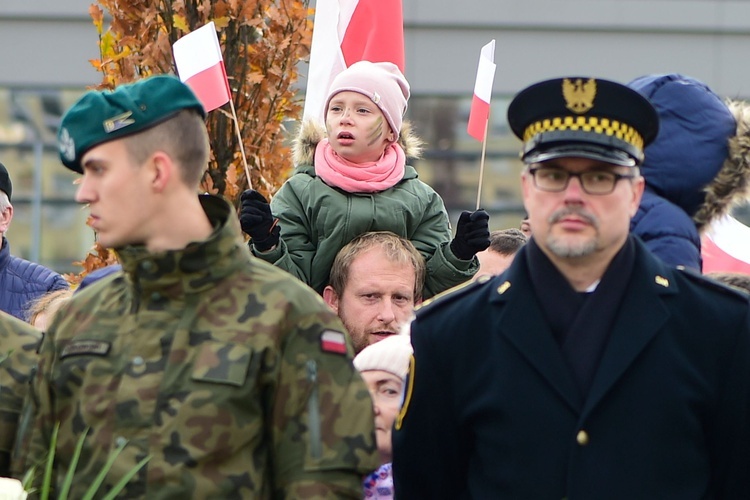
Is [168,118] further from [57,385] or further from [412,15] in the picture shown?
[412,15]

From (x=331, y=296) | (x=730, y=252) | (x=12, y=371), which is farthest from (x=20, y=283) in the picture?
(x=730, y=252)

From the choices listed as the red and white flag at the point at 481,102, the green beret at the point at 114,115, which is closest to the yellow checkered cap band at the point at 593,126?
the green beret at the point at 114,115

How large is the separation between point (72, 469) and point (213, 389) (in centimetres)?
38

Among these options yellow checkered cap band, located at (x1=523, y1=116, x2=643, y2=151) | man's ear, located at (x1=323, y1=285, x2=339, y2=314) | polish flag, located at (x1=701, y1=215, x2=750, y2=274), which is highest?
yellow checkered cap band, located at (x1=523, y1=116, x2=643, y2=151)

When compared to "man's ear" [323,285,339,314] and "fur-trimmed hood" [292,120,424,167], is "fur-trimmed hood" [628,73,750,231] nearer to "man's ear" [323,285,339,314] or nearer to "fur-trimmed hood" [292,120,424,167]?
"man's ear" [323,285,339,314]

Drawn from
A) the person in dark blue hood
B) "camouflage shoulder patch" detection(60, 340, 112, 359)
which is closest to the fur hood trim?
the person in dark blue hood

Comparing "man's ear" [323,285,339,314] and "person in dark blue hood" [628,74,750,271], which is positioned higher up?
"person in dark blue hood" [628,74,750,271]

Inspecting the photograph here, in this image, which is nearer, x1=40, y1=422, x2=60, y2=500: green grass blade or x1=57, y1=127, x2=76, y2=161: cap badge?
x1=40, y1=422, x2=60, y2=500: green grass blade

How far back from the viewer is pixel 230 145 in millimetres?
7367

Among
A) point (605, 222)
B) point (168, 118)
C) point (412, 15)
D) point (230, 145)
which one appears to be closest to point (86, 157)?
point (168, 118)

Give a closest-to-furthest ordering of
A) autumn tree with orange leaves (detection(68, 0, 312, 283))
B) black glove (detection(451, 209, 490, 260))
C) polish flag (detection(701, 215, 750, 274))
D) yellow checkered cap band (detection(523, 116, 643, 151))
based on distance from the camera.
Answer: yellow checkered cap band (detection(523, 116, 643, 151))
black glove (detection(451, 209, 490, 260))
polish flag (detection(701, 215, 750, 274))
autumn tree with orange leaves (detection(68, 0, 312, 283))

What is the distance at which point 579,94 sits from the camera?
150 inches

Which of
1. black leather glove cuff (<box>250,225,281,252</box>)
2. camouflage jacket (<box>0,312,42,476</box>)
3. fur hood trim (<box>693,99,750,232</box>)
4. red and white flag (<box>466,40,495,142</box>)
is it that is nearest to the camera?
camouflage jacket (<box>0,312,42,476</box>)

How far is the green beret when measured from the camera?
12.1 feet
